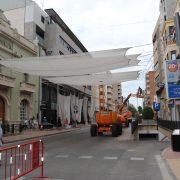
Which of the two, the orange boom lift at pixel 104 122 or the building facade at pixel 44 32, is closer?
the orange boom lift at pixel 104 122

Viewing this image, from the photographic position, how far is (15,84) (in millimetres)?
41031

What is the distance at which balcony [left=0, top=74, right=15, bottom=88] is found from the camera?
36.7m

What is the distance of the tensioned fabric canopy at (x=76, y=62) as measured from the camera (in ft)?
74.6

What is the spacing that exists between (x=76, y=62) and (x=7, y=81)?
15.8m

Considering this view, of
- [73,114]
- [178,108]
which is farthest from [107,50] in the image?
[73,114]

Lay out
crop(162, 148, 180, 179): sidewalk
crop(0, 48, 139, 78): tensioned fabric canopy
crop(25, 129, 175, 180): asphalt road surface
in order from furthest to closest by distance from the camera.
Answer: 1. crop(0, 48, 139, 78): tensioned fabric canopy
2. crop(162, 148, 180, 179): sidewalk
3. crop(25, 129, 175, 180): asphalt road surface

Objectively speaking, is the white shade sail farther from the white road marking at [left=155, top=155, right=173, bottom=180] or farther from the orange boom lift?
the white road marking at [left=155, top=155, right=173, bottom=180]

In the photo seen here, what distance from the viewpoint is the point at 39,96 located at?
4891 cm

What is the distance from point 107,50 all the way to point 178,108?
25.2m

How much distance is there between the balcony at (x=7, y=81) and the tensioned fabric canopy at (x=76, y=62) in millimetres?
9700

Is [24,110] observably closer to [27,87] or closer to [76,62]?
[27,87]

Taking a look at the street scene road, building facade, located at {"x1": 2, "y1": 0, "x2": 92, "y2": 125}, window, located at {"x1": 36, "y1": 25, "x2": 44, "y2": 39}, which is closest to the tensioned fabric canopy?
the street scene road

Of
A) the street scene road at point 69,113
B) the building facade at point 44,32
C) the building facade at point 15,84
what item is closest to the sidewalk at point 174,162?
the street scene road at point 69,113

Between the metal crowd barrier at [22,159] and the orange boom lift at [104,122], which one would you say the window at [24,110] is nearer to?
the orange boom lift at [104,122]
